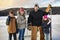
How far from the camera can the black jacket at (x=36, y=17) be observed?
3.85 m

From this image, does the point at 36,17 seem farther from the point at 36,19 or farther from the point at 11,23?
the point at 11,23

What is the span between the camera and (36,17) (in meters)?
3.86

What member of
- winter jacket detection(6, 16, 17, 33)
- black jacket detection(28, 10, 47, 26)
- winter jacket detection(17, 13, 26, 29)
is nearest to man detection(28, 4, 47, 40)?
black jacket detection(28, 10, 47, 26)

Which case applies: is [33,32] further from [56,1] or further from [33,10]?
[56,1]

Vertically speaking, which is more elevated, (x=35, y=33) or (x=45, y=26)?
(x=45, y=26)

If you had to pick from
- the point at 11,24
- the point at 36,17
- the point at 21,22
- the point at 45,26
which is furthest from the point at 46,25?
the point at 11,24

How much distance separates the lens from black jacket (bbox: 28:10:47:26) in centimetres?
385

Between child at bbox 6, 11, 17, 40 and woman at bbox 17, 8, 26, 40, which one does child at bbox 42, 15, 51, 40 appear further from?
child at bbox 6, 11, 17, 40

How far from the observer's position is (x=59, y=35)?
12.9ft

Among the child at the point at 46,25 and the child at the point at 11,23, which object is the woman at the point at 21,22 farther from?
the child at the point at 46,25

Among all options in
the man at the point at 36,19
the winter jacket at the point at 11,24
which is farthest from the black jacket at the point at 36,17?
the winter jacket at the point at 11,24

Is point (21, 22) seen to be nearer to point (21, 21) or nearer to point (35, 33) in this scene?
point (21, 21)

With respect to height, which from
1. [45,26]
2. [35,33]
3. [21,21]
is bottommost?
[35,33]

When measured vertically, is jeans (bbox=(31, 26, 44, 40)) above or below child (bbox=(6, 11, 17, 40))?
below
